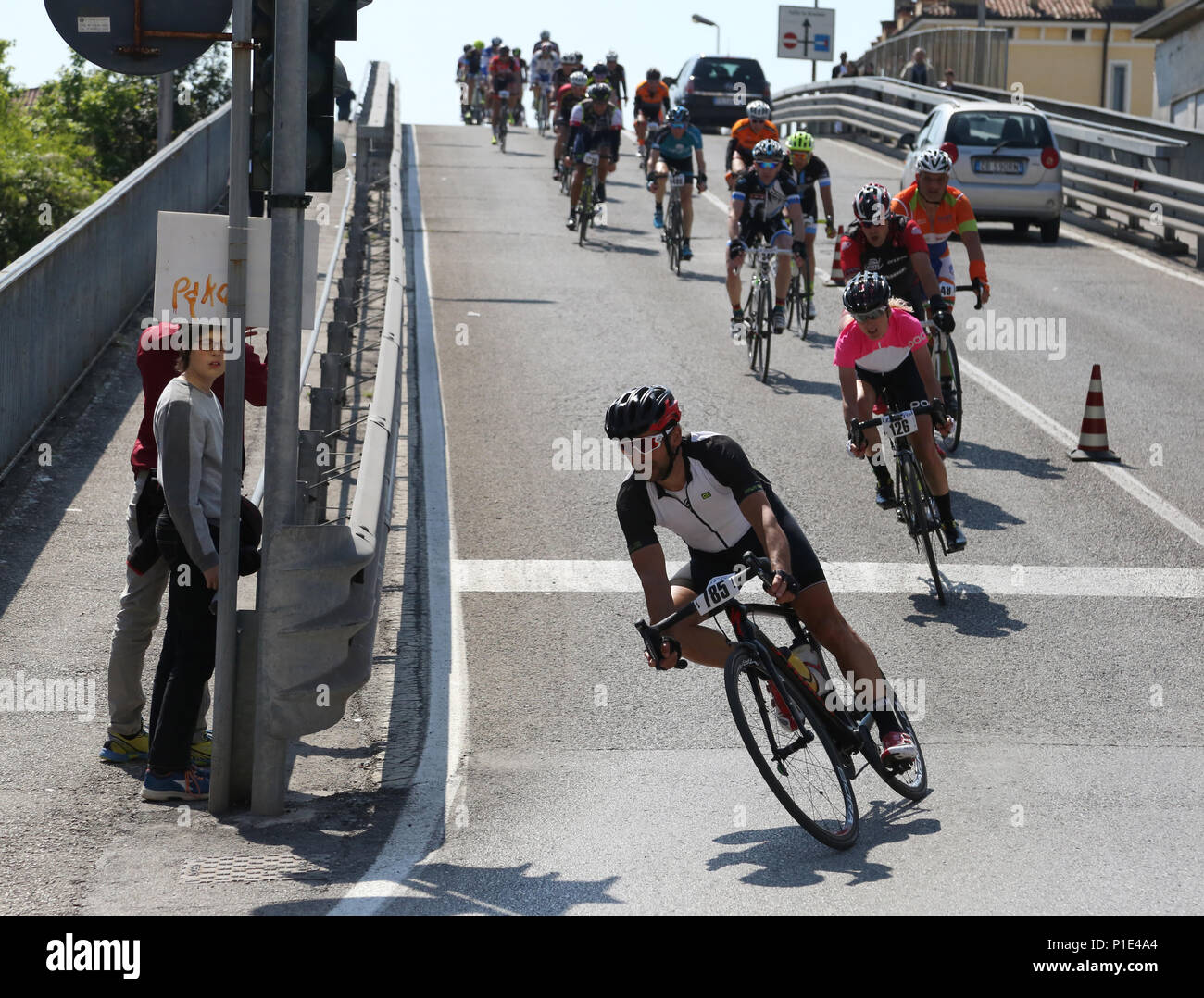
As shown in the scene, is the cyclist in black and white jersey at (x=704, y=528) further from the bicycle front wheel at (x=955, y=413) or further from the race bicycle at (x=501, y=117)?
the race bicycle at (x=501, y=117)

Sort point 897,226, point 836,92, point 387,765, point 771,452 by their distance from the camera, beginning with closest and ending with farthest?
1. point 387,765
2. point 897,226
3. point 771,452
4. point 836,92

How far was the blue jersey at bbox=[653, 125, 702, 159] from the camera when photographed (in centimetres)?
2092

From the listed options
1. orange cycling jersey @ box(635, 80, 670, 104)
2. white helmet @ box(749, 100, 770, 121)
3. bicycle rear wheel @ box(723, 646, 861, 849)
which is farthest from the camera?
orange cycling jersey @ box(635, 80, 670, 104)

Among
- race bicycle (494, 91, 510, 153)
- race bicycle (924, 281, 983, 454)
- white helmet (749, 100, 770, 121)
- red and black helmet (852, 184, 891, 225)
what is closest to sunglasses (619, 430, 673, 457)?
red and black helmet (852, 184, 891, 225)

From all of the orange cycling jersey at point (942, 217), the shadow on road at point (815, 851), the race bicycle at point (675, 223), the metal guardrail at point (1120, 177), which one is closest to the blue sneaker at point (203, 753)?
the shadow on road at point (815, 851)

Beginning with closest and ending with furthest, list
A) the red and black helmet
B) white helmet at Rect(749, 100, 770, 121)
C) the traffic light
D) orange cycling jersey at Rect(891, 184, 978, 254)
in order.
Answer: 1. the traffic light
2. the red and black helmet
3. orange cycling jersey at Rect(891, 184, 978, 254)
4. white helmet at Rect(749, 100, 770, 121)

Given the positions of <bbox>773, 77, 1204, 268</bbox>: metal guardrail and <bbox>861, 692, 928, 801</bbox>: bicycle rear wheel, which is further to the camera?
<bbox>773, 77, 1204, 268</bbox>: metal guardrail

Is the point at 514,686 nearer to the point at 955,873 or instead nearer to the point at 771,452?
the point at 955,873

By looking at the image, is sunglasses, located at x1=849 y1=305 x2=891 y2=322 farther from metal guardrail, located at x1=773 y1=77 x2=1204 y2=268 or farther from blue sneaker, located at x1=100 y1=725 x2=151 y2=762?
metal guardrail, located at x1=773 y1=77 x2=1204 y2=268

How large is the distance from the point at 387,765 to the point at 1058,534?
5506 mm

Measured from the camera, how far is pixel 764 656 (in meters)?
6.50

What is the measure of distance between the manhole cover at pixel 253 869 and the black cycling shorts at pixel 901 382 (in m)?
5.20

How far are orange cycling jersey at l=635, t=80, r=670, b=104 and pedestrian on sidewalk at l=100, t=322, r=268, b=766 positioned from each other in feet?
75.9
